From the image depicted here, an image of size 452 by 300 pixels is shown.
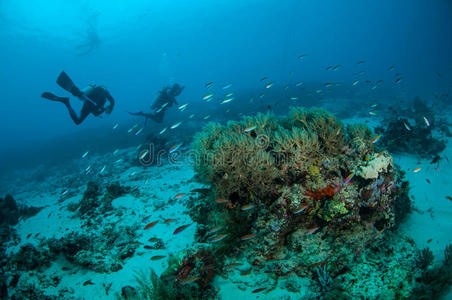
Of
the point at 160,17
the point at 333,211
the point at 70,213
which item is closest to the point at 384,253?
the point at 333,211

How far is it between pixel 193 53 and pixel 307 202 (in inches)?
6640

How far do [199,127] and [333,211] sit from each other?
17983 millimetres

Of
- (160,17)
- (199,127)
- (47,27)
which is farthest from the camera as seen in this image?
(160,17)

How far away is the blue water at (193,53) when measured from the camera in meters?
30.3

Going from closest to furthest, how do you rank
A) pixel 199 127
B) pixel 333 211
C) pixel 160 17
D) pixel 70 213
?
pixel 333 211 → pixel 70 213 → pixel 199 127 → pixel 160 17

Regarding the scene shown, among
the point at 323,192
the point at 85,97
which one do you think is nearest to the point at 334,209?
the point at 323,192

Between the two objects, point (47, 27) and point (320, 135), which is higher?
point (47, 27)

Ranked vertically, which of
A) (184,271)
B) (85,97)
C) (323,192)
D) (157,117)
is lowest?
(184,271)

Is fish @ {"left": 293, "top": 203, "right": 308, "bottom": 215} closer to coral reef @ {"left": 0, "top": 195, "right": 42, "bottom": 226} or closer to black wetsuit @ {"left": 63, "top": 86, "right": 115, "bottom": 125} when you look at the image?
coral reef @ {"left": 0, "top": 195, "right": 42, "bottom": 226}

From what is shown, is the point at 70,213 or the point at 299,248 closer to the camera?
the point at 299,248

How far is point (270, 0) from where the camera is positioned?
8462cm

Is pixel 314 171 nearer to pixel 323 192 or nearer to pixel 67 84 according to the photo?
pixel 323 192

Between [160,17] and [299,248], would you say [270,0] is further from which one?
[299,248]

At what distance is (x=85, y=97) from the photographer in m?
12.0
